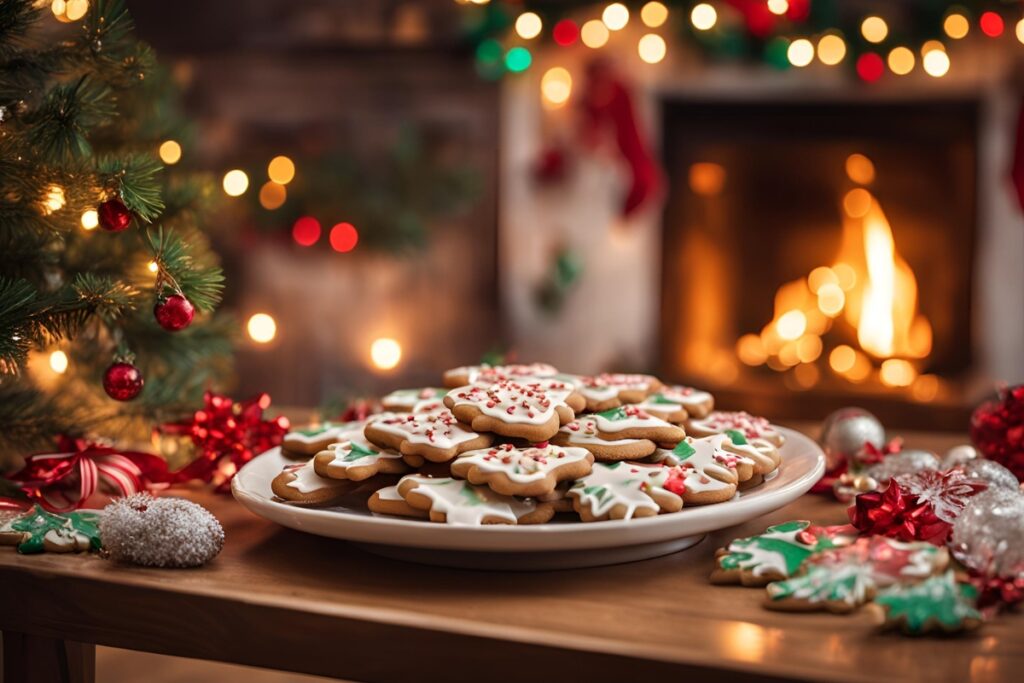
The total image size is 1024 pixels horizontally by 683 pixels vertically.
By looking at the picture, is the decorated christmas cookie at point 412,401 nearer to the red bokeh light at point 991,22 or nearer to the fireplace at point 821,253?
the fireplace at point 821,253

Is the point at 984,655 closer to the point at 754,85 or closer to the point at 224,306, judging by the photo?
the point at 754,85

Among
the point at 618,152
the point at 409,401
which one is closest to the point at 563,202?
the point at 618,152

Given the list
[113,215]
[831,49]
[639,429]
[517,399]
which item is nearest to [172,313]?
[113,215]

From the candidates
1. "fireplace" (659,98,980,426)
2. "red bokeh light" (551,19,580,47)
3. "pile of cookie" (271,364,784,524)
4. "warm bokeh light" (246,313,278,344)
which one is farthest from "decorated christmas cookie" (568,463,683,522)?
"red bokeh light" (551,19,580,47)

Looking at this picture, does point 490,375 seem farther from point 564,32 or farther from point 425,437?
point 564,32

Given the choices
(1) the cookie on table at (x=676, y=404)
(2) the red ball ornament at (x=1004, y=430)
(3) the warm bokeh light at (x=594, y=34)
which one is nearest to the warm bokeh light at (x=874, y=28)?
(3) the warm bokeh light at (x=594, y=34)
